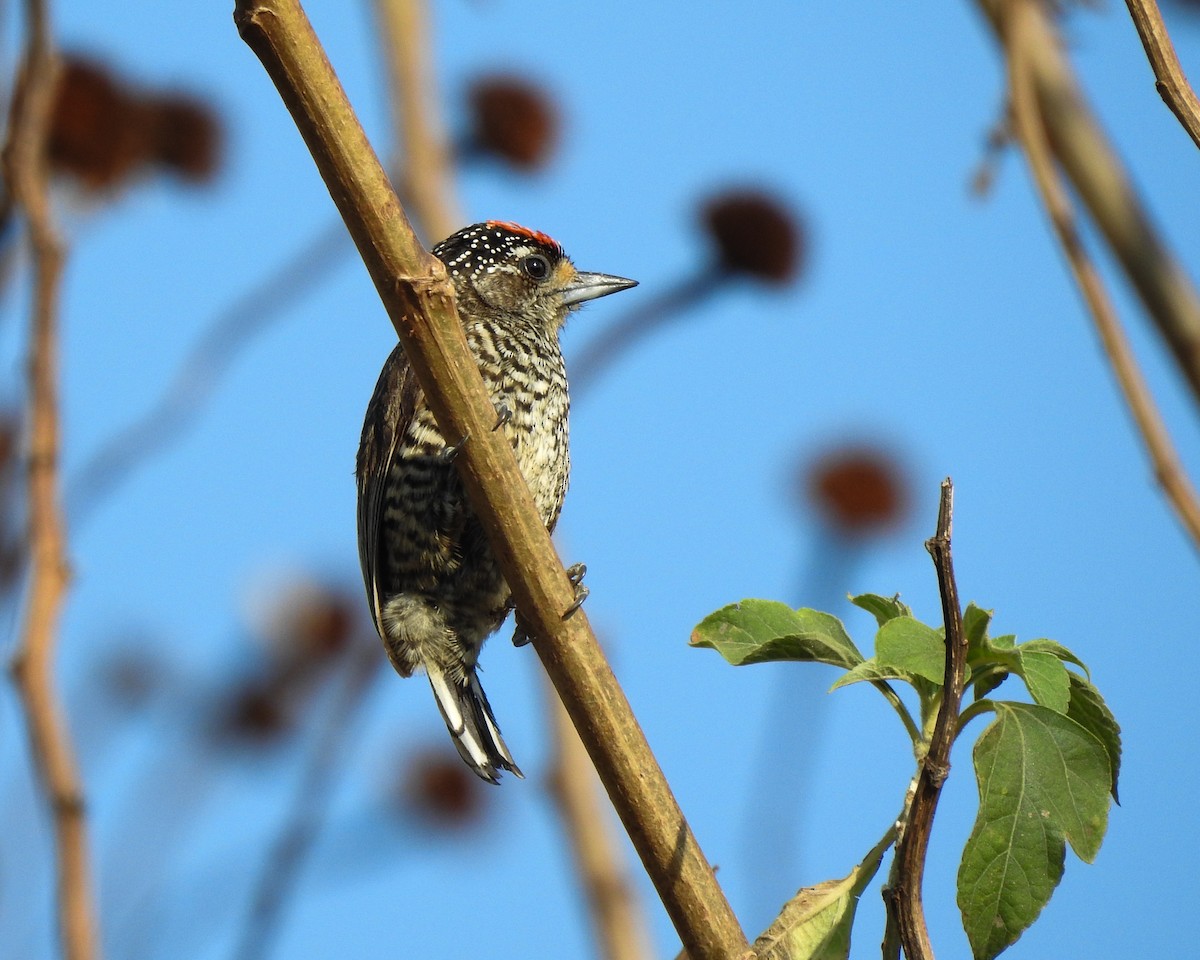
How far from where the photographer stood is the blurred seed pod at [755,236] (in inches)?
216

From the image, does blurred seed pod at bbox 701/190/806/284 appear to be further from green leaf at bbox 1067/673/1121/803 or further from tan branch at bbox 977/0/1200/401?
green leaf at bbox 1067/673/1121/803

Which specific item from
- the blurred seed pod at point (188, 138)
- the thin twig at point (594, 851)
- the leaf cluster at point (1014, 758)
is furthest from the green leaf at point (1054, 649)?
the blurred seed pod at point (188, 138)

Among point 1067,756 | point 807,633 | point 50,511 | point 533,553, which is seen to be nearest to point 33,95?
point 50,511

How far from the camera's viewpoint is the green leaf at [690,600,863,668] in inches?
70.9

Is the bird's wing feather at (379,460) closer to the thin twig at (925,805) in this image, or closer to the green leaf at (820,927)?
the green leaf at (820,927)

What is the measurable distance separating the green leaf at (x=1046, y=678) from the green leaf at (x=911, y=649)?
10 centimetres

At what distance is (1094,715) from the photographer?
1.78 meters

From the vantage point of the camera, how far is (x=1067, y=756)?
1.68m

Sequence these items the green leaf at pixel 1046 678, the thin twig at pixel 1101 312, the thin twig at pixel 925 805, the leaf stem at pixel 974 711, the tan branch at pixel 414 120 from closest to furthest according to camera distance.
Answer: the thin twig at pixel 925 805
the green leaf at pixel 1046 678
the leaf stem at pixel 974 711
the thin twig at pixel 1101 312
the tan branch at pixel 414 120

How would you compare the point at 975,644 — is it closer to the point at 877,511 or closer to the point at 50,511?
the point at 50,511

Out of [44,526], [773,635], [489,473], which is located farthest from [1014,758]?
[44,526]

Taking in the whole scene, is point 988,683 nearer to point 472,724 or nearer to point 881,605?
point 881,605

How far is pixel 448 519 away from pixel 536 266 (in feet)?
3.60

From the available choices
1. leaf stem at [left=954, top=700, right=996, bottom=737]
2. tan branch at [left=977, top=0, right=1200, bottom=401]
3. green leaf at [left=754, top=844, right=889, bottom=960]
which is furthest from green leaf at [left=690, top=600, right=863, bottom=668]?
tan branch at [left=977, top=0, right=1200, bottom=401]
